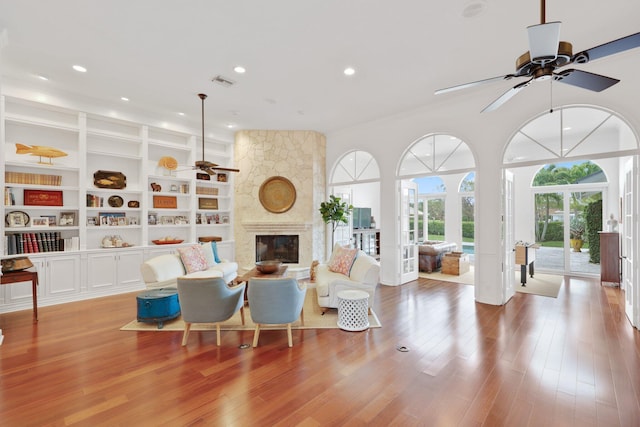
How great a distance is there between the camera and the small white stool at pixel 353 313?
3883 millimetres

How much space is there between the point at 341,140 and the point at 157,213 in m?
4.68

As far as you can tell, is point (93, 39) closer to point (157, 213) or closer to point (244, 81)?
point (244, 81)

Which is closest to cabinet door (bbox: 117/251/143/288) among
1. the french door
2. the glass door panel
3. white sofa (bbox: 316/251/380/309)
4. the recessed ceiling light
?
white sofa (bbox: 316/251/380/309)

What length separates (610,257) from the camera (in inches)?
246

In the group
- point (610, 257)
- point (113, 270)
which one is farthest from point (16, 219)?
point (610, 257)

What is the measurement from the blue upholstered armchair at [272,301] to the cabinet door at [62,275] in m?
3.97

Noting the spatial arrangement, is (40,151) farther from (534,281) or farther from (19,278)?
(534,281)

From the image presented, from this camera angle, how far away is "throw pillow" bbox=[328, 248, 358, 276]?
497 centimetres

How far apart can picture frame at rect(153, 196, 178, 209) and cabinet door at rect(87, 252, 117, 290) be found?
1.35 m

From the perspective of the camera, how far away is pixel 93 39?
3551mm

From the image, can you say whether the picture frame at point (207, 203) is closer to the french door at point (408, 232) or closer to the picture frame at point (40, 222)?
the picture frame at point (40, 222)

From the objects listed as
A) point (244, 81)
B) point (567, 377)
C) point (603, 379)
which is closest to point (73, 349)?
point (244, 81)

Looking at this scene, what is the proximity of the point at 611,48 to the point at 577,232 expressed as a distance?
7706mm

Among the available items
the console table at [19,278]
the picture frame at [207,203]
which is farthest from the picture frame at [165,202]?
the console table at [19,278]
